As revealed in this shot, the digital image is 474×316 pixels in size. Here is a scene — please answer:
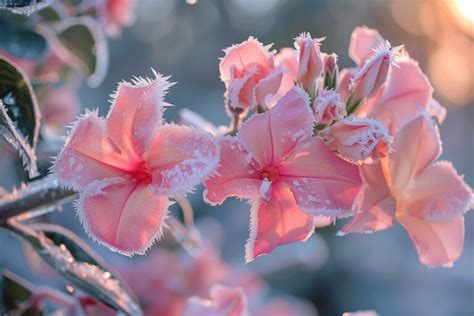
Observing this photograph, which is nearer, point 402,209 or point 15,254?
point 402,209

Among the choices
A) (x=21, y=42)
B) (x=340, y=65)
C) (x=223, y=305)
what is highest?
(x=340, y=65)

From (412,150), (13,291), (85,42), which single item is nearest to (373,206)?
(412,150)

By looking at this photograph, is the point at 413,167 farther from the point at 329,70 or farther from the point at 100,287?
the point at 100,287

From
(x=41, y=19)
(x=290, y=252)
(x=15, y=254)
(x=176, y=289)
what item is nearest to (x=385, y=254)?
(x=290, y=252)

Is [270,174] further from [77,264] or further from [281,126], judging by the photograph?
[77,264]

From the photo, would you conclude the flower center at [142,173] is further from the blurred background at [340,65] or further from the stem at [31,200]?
the blurred background at [340,65]

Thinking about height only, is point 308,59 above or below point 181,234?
above
